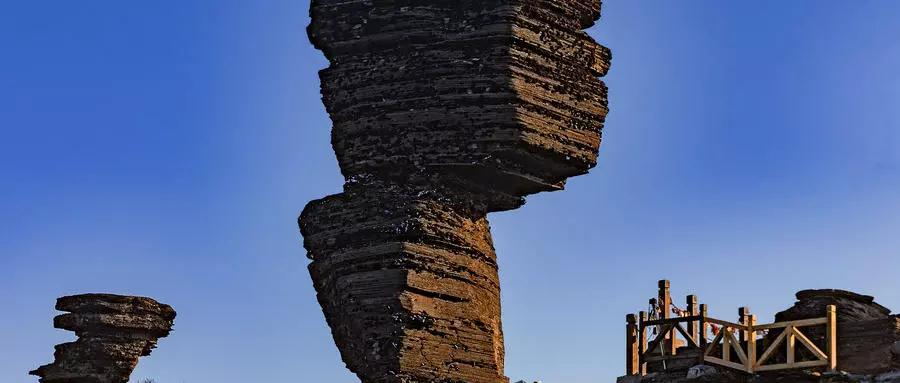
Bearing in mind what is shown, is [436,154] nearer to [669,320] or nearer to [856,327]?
[856,327]

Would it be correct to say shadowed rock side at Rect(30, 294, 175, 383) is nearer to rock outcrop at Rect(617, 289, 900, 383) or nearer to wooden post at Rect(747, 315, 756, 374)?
rock outcrop at Rect(617, 289, 900, 383)

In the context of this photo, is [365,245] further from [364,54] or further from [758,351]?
[758,351]

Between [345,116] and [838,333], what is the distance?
7931mm

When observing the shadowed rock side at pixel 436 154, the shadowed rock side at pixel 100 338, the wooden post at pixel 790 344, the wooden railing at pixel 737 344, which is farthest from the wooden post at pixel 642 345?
the shadowed rock side at pixel 100 338

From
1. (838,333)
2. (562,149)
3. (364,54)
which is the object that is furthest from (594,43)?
(838,333)

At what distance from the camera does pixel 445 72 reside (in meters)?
15.8

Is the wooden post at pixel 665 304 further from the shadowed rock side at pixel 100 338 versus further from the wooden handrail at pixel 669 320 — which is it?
the shadowed rock side at pixel 100 338

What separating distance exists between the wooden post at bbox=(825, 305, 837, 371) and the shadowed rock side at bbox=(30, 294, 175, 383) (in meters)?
12.9

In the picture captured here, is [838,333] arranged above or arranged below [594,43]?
below

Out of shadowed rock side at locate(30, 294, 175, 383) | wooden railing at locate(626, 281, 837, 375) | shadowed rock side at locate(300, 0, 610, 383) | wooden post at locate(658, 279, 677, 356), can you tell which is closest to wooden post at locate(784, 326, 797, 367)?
wooden railing at locate(626, 281, 837, 375)

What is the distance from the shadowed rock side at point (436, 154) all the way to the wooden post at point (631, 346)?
7.86 metres

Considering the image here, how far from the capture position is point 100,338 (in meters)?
27.9

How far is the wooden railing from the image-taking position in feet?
66.6

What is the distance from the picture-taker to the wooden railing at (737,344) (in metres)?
20.3
